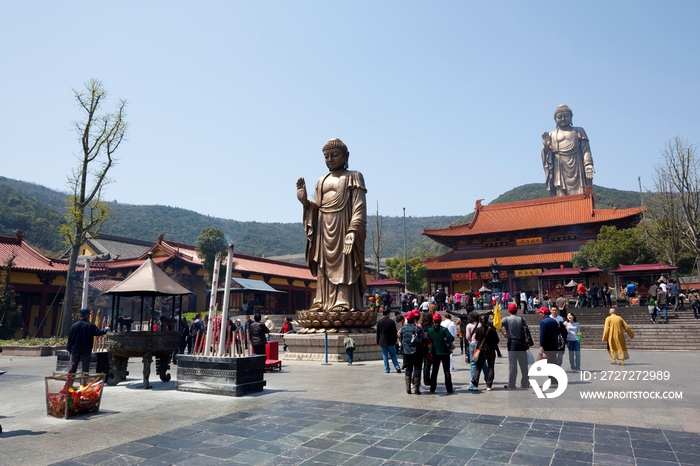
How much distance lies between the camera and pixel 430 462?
404cm

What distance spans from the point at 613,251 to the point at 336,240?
29.1 meters

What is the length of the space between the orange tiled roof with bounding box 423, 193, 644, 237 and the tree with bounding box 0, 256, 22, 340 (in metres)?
31.0

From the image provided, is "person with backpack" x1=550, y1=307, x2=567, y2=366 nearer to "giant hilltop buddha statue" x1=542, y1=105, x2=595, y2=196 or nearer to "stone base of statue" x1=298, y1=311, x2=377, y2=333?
"stone base of statue" x1=298, y1=311, x2=377, y2=333

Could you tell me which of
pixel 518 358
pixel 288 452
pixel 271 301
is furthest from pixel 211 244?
pixel 288 452

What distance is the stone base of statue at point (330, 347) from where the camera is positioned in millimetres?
12328

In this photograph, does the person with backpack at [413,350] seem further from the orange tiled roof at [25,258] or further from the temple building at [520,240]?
the temple building at [520,240]

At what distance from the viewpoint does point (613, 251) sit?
34906 mm

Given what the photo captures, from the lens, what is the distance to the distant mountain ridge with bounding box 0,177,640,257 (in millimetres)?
84500

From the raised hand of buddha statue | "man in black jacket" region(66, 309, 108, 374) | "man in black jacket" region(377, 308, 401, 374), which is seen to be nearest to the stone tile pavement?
"man in black jacket" region(66, 309, 108, 374)

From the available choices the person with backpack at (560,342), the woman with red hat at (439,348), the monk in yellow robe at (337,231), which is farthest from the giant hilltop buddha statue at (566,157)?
the woman with red hat at (439,348)

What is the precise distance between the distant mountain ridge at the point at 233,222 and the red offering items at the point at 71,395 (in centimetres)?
6983

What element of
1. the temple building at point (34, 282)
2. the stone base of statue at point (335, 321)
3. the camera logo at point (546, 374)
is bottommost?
the camera logo at point (546, 374)

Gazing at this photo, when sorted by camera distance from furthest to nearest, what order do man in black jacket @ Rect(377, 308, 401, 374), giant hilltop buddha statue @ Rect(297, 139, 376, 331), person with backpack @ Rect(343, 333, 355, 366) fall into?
giant hilltop buddha statue @ Rect(297, 139, 376, 331) → person with backpack @ Rect(343, 333, 355, 366) → man in black jacket @ Rect(377, 308, 401, 374)

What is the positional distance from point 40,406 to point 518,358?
282 inches
